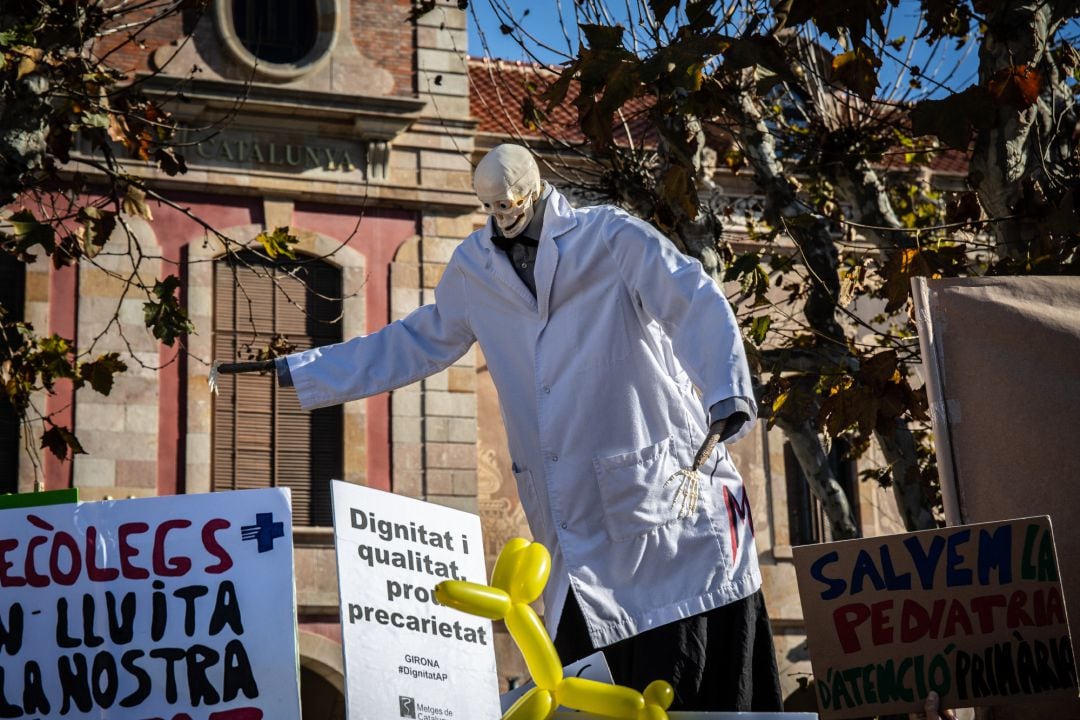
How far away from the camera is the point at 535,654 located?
13.5ft

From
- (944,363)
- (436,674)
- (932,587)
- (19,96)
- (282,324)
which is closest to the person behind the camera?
(932,587)

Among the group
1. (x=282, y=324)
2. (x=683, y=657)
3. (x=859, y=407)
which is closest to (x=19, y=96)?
(x=859, y=407)

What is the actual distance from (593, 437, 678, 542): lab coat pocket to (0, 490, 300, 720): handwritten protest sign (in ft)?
2.85

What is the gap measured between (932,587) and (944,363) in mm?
873

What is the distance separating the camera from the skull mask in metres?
4.84

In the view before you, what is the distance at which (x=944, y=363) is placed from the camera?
4941 mm

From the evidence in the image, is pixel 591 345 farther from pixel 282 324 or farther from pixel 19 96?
pixel 282 324

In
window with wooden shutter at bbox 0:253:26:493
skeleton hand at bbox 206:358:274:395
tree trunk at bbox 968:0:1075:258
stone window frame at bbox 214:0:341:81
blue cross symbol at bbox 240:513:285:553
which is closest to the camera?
blue cross symbol at bbox 240:513:285:553

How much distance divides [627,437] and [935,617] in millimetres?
965

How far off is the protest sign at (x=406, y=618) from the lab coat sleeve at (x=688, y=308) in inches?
31.6

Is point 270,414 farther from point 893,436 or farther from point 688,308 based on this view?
point 688,308

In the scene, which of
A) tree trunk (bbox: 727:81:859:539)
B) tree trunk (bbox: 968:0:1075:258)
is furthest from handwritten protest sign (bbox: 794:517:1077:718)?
tree trunk (bbox: 727:81:859:539)

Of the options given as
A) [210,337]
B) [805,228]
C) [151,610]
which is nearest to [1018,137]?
[805,228]

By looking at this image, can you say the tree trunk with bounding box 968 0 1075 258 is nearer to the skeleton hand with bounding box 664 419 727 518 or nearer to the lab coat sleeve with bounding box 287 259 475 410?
the lab coat sleeve with bounding box 287 259 475 410
